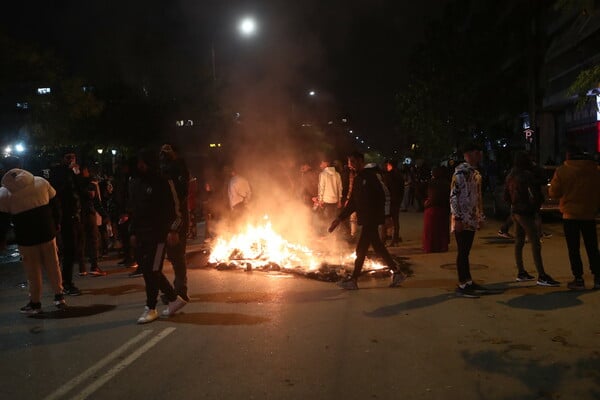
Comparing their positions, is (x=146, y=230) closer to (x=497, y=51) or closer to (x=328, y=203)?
(x=328, y=203)

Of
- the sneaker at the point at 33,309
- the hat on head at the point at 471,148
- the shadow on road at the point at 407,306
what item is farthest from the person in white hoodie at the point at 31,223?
the hat on head at the point at 471,148

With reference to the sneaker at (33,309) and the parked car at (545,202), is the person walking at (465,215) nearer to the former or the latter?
the sneaker at (33,309)

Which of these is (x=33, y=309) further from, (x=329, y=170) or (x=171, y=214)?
(x=329, y=170)

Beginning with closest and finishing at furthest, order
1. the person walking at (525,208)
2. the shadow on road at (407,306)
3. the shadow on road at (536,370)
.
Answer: the shadow on road at (536,370)
the shadow on road at (407,306)
the person walking at (525,208)

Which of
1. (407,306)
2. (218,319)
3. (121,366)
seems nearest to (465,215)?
(407,306)

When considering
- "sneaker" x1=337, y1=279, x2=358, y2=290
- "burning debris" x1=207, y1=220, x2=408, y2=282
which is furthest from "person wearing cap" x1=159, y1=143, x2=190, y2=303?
"burning debris" x1=207, y1=220, x2=408, y2=282

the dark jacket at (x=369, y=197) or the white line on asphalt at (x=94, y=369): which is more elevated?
the dark jacket at (x=369, y=197)

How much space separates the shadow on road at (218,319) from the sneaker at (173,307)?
0.06 metres

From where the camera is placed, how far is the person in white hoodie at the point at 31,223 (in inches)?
248

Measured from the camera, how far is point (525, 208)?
287 inches

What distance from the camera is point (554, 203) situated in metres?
13.7

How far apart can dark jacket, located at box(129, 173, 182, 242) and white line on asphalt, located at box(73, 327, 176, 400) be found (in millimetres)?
1010

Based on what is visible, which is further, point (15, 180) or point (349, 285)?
point (349, 285)

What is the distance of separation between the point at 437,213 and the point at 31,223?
20.8ft
